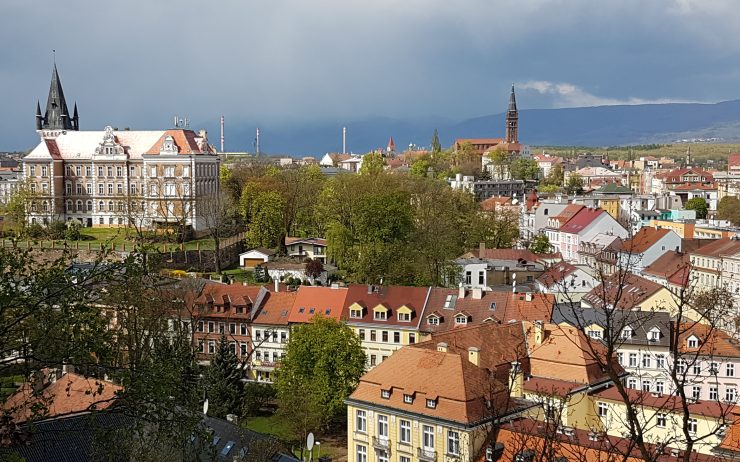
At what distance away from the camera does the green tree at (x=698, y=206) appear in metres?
86.1

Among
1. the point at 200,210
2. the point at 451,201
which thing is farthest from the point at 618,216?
the point at 200,210

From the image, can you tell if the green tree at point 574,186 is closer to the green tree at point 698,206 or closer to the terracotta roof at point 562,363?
the green tree at point 698,206

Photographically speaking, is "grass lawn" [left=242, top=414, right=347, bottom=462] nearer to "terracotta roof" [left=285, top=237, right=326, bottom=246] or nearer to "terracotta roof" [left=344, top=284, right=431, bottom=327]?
"terracotta roof" [left=344, top=284, right=431, bottom=327]

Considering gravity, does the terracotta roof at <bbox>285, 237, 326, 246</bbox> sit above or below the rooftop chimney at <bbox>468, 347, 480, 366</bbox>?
above

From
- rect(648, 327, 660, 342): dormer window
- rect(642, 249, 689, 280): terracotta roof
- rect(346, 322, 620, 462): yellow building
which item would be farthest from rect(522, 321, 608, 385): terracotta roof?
rect(642, 249, 689, 280): terracotta roof

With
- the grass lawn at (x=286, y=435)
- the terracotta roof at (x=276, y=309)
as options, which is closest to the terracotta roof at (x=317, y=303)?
the terracotta roof at (x=276, y=309)

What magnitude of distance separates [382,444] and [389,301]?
46.2ft

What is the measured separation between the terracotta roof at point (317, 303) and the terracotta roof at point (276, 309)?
33 cm

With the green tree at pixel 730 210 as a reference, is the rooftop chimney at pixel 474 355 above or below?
below

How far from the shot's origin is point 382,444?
2578 cm

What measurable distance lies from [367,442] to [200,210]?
4425 centimetres

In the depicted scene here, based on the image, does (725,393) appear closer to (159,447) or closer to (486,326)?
(486,326)

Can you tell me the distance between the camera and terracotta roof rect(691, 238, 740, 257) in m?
51.5

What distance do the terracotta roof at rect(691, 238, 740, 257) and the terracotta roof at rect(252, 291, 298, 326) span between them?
92.5 feet
